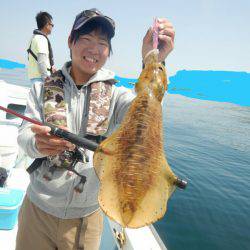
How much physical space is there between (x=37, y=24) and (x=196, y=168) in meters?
12.0

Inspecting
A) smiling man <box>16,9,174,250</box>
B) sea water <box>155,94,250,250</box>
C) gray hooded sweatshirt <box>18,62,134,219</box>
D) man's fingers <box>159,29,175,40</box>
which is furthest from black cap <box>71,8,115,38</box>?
sea water <box>155,94,250,250</box>

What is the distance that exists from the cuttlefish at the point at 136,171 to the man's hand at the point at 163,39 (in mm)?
944

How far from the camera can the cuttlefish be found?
1.79 m

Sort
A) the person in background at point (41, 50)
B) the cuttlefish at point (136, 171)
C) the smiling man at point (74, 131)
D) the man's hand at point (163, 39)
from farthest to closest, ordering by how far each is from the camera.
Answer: the person in background at point (41, 50) → the smiling man at point (74, 131) → the man's hand at point (163, 39) → the cuttlefish at point (136, 171)

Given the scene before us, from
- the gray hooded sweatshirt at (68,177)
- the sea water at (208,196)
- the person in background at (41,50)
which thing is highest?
the person in background at (41,50)

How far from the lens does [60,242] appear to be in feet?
10.8

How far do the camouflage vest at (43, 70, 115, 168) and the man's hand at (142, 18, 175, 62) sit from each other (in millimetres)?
828

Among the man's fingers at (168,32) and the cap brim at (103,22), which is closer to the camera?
the man's fingers at (168,32)

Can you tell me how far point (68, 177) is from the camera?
3143 millimetres

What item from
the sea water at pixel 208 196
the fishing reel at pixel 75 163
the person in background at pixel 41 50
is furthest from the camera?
the sea water at pixel 208 196

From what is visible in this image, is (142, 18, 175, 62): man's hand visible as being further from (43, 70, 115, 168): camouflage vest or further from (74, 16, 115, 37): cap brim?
(43, 70, 115, 168): camouflage vest

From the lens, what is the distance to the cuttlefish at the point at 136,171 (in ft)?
5.87

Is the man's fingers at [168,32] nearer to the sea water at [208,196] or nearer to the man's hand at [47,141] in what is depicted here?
the man's hand at [47,141]

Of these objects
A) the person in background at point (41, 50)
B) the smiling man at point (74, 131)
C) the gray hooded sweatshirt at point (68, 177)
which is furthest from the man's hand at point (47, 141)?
the person in background at point (41, 50)
